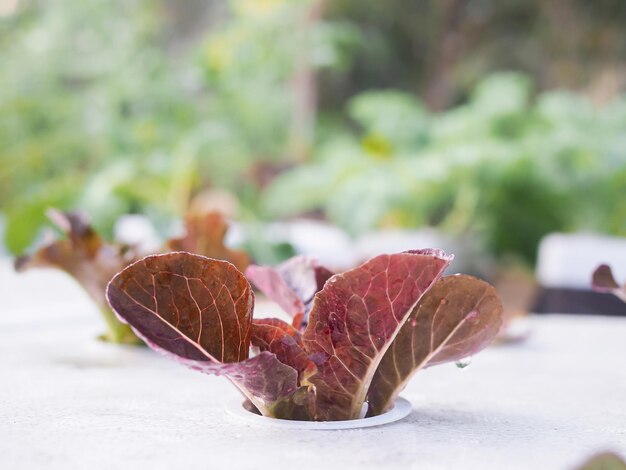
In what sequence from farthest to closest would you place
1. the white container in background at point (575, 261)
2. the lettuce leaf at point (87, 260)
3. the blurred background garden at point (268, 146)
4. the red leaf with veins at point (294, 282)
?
the blurred background garden at point (268, 146) → the white container in background at point (575, 261) → the lettuce leaf at point (87, 260) → the red leaf with veins at point (294, 282)

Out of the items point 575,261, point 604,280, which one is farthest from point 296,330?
point 575,261

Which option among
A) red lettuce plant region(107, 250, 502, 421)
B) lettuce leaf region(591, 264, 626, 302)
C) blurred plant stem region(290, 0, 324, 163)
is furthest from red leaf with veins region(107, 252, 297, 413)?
blurred plant stem region(290, 0, 324, 163)

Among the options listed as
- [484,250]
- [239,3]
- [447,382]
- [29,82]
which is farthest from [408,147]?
[447,382]

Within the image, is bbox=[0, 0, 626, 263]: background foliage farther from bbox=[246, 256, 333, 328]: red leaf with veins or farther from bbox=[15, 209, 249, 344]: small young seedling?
bbox=[246, 256, 333, 328]: red leaf with veins

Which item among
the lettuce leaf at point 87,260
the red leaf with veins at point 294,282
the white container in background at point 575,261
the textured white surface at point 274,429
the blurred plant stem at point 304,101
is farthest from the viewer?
the blurred plant stem at point 304,101

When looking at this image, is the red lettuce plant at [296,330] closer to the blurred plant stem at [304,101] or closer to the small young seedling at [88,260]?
the small young seedling at [88,260]

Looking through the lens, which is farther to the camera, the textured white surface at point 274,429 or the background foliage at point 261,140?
the background foliage at point 261,140

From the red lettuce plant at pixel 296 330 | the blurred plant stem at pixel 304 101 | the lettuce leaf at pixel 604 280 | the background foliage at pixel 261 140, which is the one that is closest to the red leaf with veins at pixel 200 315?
the red lettuce plant at pixel 296 330

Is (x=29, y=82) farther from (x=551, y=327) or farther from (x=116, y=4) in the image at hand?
(x=551, y=327)

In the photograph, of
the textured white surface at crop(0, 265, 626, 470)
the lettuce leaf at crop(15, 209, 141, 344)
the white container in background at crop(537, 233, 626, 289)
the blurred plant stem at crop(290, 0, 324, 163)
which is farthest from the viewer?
the blurred plant stem at crop(290, 0, 324, 163)
